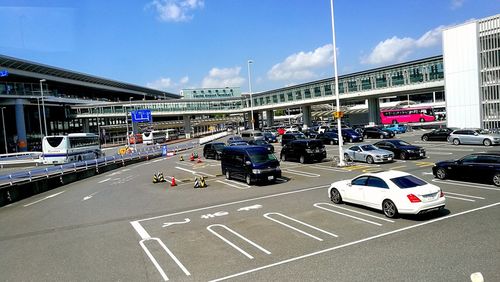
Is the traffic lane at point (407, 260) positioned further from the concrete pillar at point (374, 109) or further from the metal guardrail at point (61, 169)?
the concrete pillar at point (374, 109)

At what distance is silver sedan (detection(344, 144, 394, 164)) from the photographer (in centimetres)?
2703

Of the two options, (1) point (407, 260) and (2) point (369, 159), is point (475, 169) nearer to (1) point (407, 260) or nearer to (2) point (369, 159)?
(2) point (369, 159)

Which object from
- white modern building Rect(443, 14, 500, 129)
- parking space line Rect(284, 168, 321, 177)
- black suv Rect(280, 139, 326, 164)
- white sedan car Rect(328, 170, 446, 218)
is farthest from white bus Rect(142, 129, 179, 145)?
white sedan car Rect(328, 170, 446, 218)

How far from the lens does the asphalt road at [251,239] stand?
8.47m

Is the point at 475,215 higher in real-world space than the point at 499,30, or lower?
lower

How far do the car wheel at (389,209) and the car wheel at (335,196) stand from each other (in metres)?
2.37

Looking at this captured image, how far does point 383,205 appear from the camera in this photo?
510 inches

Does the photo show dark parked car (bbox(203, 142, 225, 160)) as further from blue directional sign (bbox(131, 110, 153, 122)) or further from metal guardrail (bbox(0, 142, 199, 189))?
blue directional sign (bbox(131, 110, 153, 122))

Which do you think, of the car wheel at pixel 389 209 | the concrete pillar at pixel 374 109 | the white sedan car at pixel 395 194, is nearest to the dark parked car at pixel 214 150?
the white sedan car at pixel 395 194

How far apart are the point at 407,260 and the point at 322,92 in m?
73.9

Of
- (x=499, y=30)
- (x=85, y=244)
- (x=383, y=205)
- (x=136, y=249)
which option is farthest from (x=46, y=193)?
(x=499, y=30)

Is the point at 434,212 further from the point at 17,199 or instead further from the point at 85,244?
the point at 17,199

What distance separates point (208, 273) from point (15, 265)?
531 cm

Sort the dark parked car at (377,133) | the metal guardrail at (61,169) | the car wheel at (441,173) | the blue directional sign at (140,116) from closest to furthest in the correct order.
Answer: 1. the car wheel at (441,173)
2. the metal guardrail at (61,169)
3. the dark parked car at (377,133)
4. the blue directional sign at (140,116)
